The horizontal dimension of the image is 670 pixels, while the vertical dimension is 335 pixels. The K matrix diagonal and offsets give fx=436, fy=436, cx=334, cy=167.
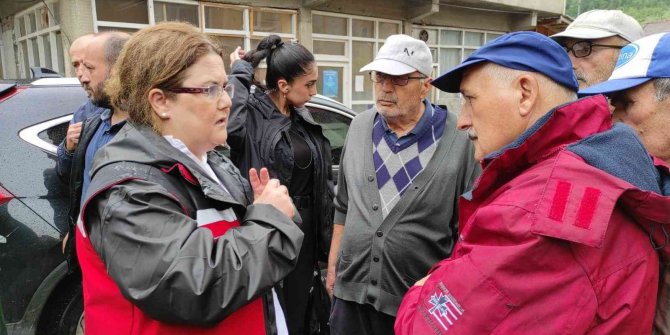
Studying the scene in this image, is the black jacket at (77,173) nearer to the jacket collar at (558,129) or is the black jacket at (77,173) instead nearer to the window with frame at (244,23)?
the jacket collar at (558,129)

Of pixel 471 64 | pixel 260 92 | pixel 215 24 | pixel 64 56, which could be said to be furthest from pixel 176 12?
pixel 471 64

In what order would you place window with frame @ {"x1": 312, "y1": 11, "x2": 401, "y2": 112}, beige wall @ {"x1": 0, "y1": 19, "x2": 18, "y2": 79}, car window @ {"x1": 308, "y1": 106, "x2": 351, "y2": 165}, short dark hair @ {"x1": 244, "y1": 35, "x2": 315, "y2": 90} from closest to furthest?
1. short dark hair @ {"x1": 244, "y1": 35, "x2": 315, "y2": 90}
2. car window @ {"x1": 308, "y1": 106, "x2": 351, "y2": 165}
3. beige wall @ {"x1": 0, "y1": 19, "x2": 18, "y2": 79}
4. window with frame @ {"x1": 312, "y1": 11, "x2": 401, "y2": 112}

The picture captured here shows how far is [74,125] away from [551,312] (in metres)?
2.55

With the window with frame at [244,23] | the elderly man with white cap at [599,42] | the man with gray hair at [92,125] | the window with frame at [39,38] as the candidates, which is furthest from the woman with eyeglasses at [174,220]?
the window with frame at [39,38]

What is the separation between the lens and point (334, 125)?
12.9 feet

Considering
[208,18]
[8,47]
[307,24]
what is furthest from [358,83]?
[8,47]

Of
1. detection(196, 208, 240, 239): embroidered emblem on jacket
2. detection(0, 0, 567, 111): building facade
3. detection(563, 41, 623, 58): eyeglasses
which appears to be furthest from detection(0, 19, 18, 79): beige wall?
detection(563, 41, 623, 58): eyeglasses

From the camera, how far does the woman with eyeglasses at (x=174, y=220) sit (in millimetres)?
1090

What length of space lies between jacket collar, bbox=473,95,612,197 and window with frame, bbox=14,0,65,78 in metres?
8.88

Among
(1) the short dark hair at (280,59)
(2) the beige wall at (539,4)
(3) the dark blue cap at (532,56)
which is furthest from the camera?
(2) the beige wall at (539,4)

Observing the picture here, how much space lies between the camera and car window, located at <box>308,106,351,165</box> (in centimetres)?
383

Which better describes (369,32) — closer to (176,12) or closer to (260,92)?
(176,12)

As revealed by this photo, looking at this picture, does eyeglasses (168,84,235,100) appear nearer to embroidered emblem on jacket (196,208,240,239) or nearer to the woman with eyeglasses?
the woman with eyeglasses

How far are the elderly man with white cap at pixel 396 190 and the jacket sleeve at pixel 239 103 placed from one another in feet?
2.18
